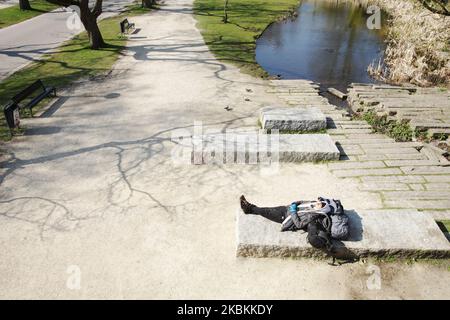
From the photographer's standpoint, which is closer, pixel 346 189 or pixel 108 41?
pixel 346 189

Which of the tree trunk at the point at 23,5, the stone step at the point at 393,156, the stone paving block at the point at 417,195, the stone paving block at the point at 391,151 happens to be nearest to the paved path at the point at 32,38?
the tree trunk at the point at 23,5

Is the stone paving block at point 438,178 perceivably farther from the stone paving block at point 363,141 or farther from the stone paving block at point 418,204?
the stone paving block at point 363,141

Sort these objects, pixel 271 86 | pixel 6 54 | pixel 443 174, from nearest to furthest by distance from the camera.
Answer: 1. pixel 443 174
2. pixel 271 86
3. pixel 6 54

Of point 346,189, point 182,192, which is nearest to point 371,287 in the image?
point 346,189

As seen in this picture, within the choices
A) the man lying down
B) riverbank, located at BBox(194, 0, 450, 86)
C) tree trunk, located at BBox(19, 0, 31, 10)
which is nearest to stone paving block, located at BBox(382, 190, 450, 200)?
the man lying down

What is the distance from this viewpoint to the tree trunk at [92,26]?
17484mm

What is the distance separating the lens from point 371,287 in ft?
18.3

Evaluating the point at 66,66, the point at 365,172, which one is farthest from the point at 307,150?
the point at 66,66

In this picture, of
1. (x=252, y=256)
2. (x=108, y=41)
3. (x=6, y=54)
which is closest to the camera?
(x=252, y=256)

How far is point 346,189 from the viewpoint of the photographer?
782 centimetres

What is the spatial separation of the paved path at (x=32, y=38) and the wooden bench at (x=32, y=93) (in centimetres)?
323
